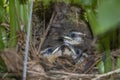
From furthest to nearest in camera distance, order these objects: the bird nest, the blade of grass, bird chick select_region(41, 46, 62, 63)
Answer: bird chick select_region(41, 46, 62, 63) < the blade of grass < the bird nest

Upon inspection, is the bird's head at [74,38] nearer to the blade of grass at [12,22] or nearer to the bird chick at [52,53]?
the bird chick at [52,53]

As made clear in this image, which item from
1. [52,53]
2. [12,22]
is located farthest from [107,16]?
[52,53]

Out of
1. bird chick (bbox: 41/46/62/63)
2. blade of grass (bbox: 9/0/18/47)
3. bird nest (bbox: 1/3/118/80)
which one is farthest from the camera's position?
bird chick (bbox: 41/46/62/63)

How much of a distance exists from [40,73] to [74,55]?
31cm

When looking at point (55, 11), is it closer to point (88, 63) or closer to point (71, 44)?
point (71, 44)

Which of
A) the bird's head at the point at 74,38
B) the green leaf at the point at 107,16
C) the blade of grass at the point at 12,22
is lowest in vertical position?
the bird's head at the point at 74,38

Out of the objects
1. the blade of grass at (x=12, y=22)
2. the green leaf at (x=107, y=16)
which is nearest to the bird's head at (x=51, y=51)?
the blade of grass at (x=12, y=22)

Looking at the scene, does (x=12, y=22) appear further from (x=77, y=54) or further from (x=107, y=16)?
(x=107, y=16)

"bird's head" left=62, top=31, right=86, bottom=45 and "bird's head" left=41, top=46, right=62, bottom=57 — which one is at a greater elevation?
"bird's head" left=62, top=31, right=86, bottom=45

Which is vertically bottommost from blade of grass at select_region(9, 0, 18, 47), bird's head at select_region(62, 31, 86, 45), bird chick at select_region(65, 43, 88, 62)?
bird chick at select_region(65, 43, 88, 62)

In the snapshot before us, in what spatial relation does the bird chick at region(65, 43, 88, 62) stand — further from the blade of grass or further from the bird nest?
the blade of grass

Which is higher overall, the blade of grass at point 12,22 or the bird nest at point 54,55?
the blade of grass at point 12,22

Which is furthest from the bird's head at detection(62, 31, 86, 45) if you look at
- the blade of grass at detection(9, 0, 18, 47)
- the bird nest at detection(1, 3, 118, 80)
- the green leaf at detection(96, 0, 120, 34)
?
the green leaf at detection(96, 0, 120, 34)

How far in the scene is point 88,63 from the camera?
1034mm
